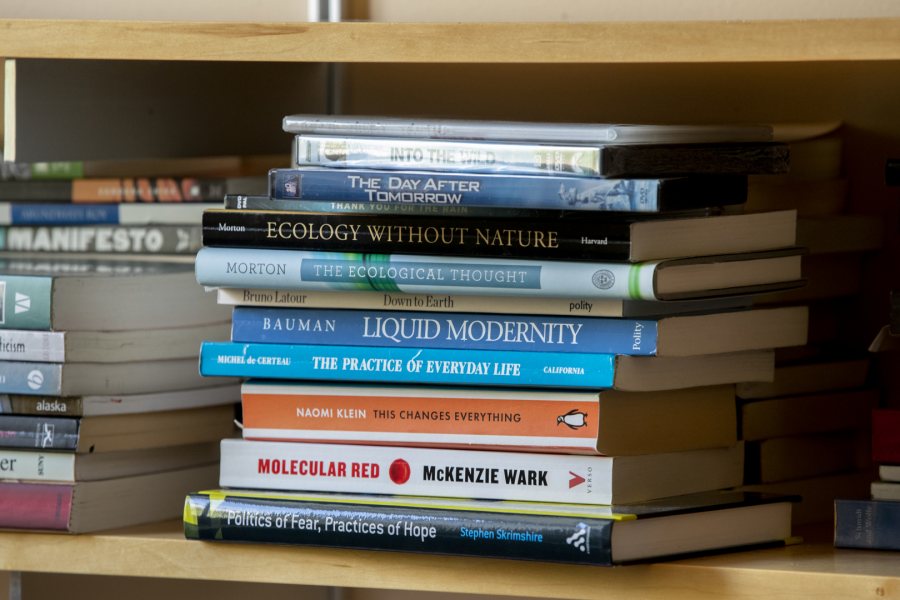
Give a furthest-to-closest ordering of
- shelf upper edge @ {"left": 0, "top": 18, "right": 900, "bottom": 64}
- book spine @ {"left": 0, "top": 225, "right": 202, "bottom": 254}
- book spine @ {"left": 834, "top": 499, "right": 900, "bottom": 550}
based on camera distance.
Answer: book spine @ {"left": 0, "top": 225, "right": 202, "bottom": 254} < book spine @ {"left": 834, "top": 499, "right": 900, "bottom": 550} < shelf upper edge @ {"left": 0, "top": 18, "right": 900, "bottom": 64}

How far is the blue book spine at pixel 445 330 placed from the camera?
0.96 metres

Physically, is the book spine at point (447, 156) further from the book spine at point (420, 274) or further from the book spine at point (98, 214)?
the book spine at point (98, 214)

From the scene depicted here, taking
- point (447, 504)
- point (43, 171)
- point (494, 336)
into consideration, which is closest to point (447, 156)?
point (494, 336)

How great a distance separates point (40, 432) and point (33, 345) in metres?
0.07

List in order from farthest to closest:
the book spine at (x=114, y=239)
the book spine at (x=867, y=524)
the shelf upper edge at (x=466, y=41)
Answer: the book spine at (x=114, y=239) < the book spine at (x=867, y=524) < the shelf upper edge at (x=466, y=41)

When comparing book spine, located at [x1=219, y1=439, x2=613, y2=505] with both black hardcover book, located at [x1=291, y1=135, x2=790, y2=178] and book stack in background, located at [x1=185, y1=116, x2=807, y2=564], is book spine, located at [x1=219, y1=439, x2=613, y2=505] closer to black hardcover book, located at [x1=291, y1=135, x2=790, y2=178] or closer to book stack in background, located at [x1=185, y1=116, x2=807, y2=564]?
book stack in background, located at [x1=185, y1=116, x2=807, y2=564]

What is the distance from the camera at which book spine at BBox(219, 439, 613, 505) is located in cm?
98

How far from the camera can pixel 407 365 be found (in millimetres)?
997

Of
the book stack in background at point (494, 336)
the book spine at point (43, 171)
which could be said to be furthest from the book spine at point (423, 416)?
the book spine at point (43, 171)

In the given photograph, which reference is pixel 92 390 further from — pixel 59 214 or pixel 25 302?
pixel 59 214

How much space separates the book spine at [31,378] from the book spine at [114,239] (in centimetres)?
19

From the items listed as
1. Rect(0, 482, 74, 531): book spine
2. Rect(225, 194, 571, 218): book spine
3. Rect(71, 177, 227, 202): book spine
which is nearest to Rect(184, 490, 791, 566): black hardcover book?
Rect(0, 482, 74, 531): book spine

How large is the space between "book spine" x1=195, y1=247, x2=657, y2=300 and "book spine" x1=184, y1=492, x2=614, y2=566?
0.51 ft

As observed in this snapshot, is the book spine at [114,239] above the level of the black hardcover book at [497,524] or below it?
above
